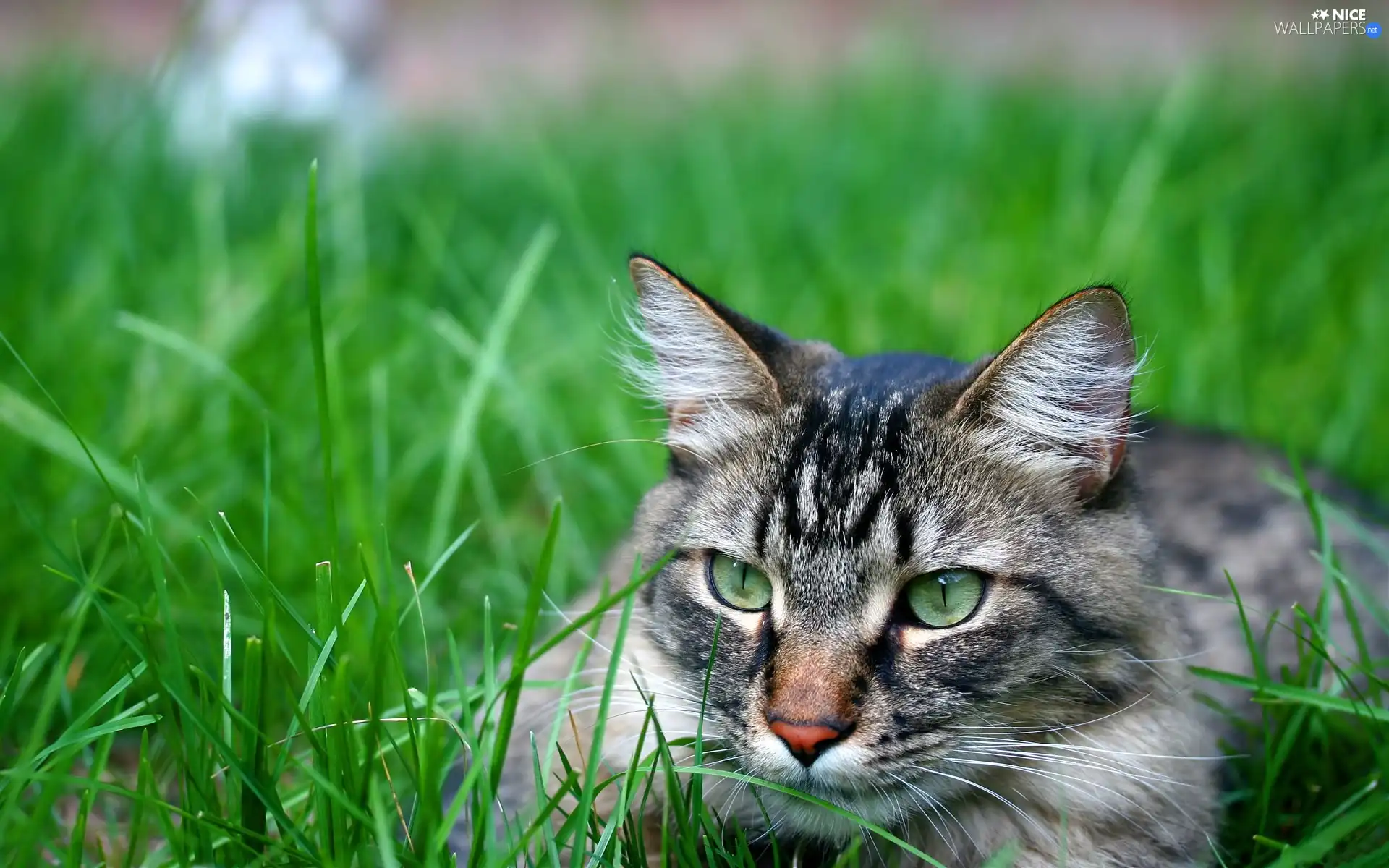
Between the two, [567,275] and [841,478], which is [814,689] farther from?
[567,275]

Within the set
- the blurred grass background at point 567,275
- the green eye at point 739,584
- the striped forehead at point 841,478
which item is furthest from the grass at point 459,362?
the striped forehead at point 841,478

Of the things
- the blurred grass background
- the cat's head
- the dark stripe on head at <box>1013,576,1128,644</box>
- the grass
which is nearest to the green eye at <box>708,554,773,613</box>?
the cat's head

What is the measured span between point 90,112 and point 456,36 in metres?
2.24

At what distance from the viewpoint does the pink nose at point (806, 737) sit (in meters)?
1.81

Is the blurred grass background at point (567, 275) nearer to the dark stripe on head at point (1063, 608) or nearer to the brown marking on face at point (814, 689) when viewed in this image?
the brown marking on face at point (814, 689)

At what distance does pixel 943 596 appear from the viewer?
6.52 ft

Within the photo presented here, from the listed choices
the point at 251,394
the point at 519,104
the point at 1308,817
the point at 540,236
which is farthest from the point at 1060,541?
the point at 519,104

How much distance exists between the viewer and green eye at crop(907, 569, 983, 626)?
198 centimetres

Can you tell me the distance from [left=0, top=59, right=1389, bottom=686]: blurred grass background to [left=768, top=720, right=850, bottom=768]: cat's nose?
2.33 ft

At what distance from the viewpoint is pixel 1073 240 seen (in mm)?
4555

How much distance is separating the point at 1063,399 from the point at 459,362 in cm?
246

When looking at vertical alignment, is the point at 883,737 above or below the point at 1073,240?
below

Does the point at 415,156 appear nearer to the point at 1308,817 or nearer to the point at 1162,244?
the point at 1162,244

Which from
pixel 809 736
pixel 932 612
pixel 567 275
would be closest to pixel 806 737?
pixel 809 736
